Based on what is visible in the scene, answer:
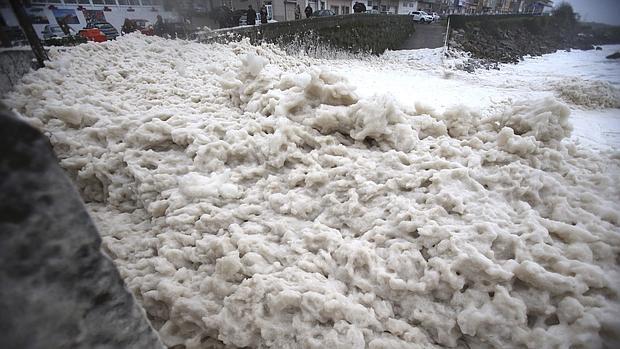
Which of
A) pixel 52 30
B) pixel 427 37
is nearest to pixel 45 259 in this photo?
pixel 52 30

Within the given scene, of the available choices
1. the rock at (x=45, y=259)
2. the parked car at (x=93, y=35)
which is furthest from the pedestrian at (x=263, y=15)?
the rock at (x=45, y=259)

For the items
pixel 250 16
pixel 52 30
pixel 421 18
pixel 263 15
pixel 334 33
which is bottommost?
pixel 52 30

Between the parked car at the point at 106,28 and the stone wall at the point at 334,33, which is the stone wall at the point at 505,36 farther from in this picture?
the parked car at the point at 106,28

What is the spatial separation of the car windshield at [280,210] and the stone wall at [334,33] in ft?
12.3

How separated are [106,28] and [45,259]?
417cm

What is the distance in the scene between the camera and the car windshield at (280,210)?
Result: 730mm

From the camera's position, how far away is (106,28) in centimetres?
367

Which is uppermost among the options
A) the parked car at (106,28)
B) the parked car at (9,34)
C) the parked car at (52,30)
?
the parked car at (106,28)

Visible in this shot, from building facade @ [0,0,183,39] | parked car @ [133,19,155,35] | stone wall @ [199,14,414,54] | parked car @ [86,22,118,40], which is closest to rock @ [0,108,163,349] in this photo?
building facade @ [0,0,183,39]

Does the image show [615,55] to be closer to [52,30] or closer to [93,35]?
[52,30]

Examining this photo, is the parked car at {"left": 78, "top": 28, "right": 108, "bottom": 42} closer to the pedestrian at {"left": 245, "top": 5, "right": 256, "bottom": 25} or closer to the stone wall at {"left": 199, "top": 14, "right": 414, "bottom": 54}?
the stone wall at {"left": 199, "top": 14, "right": 414, "bottom": 54}

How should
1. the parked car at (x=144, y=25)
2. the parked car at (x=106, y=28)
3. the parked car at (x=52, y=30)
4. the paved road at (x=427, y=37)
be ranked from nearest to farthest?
the parked car at (x=52, y=30) < the parked car at (x=106, y=28) < the parked car at (x=144, y=25) < the paved road at (x=427, y=37)

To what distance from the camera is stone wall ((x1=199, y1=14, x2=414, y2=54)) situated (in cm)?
714

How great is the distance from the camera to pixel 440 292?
1.45 m
